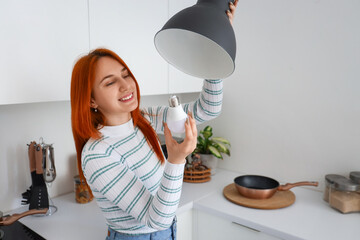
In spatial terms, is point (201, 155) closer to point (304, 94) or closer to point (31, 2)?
point (304, 94)

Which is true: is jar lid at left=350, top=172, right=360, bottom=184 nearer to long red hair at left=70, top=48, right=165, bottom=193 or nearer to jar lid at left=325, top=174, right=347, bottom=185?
jar lid at left=325, top=174, right=347, bottom=185

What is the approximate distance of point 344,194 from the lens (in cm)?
148

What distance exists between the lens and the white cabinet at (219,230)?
1437mm

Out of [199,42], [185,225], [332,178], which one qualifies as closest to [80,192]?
[185,225]

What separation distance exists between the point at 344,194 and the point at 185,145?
1045 millimetres

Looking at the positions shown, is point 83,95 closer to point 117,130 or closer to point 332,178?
point 117,130

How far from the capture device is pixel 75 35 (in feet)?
4.03

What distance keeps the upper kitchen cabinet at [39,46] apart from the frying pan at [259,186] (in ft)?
3.25

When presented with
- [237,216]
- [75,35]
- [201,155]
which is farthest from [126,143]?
[201,155]

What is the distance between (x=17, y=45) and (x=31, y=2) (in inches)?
6.2

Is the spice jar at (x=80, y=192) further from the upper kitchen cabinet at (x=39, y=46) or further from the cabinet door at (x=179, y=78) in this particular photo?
the cabinet door at (x=179, y=78)

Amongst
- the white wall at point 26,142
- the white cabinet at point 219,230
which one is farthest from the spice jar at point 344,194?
the white wall at point 26,142

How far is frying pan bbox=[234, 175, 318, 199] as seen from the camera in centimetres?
159

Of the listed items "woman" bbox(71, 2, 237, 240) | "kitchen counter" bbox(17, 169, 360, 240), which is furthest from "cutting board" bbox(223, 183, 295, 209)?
"woman" bbox(71, 2, 237, 240)
